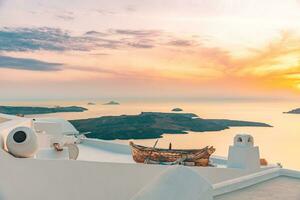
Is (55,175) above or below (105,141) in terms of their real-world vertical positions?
below

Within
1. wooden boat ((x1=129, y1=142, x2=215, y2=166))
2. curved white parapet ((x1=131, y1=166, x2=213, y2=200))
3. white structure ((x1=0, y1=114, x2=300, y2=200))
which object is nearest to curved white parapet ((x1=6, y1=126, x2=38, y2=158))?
white structure ((x1=0, y1=114, x2=300, y2=200))

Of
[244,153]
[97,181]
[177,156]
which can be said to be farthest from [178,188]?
[177,156]

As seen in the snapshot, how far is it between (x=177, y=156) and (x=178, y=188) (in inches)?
186

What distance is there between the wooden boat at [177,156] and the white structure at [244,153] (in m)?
0.94

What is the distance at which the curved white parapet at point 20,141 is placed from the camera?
8.52 meters

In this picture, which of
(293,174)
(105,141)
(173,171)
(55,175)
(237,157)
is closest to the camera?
(173,171)

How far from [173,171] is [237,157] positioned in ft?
13.7

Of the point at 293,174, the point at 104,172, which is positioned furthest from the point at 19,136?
the point at 293,174

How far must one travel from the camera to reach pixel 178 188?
7.19 m

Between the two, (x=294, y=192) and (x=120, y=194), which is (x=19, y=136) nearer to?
(x=120, y=194)

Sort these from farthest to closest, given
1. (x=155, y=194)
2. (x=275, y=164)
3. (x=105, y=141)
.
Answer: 1. (x=105, y=141)
2. (x=275, y=164)
3. (x=155, y=194)

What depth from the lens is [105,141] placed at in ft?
54.4

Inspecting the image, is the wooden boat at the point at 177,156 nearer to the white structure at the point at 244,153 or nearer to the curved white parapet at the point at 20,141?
the white structure at the point at 244,153

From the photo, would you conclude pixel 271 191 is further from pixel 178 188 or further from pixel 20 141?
pixel 20 141
